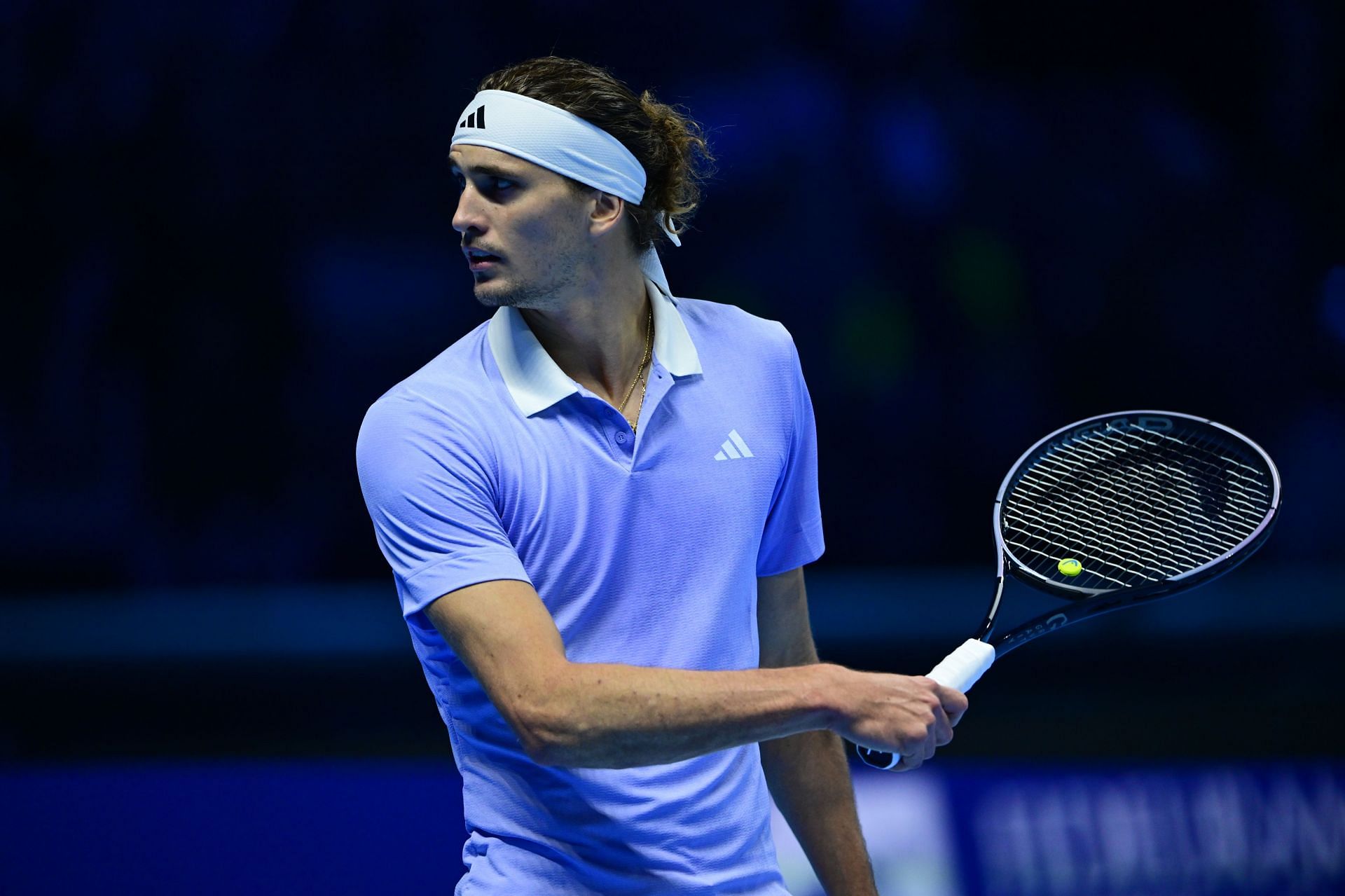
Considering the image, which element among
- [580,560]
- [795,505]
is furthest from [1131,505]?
[580,560]

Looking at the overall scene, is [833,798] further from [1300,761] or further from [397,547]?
[1300,761]

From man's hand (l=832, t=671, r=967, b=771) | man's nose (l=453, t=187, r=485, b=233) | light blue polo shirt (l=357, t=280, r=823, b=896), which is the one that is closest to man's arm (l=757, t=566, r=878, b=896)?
light blue polo shirt (l=357, t=280, r=823, b=896)

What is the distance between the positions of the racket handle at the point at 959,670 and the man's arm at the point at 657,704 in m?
0.09

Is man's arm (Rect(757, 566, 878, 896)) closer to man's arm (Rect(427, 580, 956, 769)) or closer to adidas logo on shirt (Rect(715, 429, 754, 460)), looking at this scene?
adidas logo on shirt (Rect(715, 429, 754, 460))

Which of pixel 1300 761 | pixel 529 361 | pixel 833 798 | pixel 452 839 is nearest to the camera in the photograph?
pixel 529 361

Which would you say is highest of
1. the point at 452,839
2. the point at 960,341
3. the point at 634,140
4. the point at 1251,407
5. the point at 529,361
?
the point at 634,140

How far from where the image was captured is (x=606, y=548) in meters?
1.78

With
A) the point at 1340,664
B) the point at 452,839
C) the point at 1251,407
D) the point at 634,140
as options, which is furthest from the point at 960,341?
the point at 634,140

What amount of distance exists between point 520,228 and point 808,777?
821 mm

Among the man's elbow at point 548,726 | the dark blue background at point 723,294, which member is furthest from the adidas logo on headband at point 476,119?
the dark blue background at point 723,294

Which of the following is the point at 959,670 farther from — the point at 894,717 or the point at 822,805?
the point at 822,805

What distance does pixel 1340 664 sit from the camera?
4.91 meters

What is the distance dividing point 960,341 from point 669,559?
10.5ft

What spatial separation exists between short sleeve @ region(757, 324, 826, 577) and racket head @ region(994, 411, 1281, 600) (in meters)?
0.26
